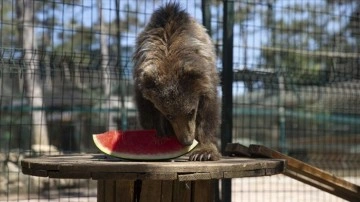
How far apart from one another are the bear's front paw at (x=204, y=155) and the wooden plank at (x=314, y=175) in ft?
1.92

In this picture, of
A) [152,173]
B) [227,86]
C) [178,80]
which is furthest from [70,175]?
[227,86]

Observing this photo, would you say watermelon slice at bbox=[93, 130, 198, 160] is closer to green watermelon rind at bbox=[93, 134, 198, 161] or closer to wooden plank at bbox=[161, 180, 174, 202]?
green watermelon rind at bbox=[93, 134, 198, 161]

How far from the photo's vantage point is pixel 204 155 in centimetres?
427

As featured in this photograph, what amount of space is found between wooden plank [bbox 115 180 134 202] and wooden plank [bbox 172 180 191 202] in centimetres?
33

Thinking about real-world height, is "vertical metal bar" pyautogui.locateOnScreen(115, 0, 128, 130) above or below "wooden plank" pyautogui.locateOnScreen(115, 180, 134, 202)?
above

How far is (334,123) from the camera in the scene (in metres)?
14.7

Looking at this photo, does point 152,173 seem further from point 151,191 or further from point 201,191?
point 201,191

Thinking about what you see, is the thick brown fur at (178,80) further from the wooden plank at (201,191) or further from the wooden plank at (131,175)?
the wooden plank at (131,175)

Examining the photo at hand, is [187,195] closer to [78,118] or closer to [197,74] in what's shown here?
[197,74]

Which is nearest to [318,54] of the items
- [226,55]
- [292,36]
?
[292,36]

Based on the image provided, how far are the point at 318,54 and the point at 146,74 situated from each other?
5896 mm

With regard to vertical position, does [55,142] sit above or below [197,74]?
below

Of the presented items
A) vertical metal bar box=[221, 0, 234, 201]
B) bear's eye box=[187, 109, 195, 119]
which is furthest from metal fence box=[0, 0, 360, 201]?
bear's eye box=[187, 109, 195, 119]

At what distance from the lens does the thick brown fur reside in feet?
14.4
